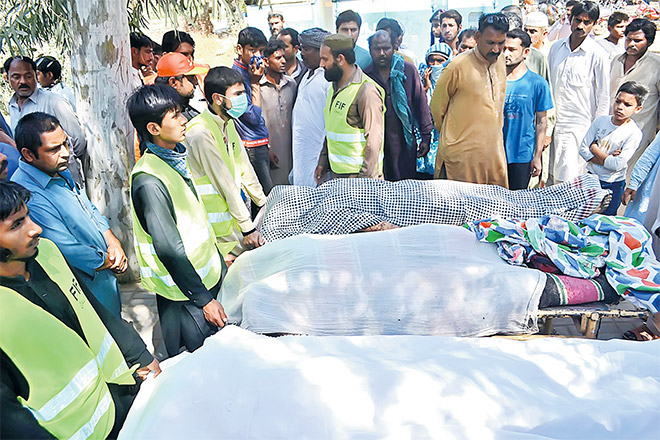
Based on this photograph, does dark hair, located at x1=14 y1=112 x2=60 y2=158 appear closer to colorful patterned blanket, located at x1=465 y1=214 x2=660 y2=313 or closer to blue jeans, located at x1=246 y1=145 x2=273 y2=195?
colorful patterned blanket, located at x1=465 y1=214 x2=660 y2=313

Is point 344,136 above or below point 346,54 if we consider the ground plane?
below

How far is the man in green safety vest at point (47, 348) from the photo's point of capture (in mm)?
1537

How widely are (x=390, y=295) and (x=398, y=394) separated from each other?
1.01m

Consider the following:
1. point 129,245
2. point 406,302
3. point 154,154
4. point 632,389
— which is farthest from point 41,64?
point 632,389

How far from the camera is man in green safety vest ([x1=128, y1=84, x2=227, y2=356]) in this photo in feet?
7.93

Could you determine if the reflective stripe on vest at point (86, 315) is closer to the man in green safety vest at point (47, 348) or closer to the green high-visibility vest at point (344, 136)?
the man in green safety vest at point (47, 348)

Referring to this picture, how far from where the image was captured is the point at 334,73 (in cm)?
414

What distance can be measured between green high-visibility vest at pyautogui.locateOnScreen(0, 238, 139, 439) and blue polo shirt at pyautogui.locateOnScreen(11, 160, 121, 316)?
0.66m

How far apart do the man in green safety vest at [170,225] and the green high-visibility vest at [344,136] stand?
1.70m

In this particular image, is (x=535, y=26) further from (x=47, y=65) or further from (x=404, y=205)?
(x=47, y=65)

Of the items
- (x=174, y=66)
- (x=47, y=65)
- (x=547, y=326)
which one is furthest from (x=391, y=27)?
(x=547, y=326)

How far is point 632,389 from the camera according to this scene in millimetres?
2020

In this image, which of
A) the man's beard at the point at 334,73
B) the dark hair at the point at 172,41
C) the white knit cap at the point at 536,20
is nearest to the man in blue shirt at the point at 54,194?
the man's beard at the point at 334,73

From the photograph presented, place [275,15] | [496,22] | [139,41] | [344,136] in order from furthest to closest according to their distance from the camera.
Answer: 1. [275,15]
2. [139,41]
3. [344,136]
4. [496,22]
